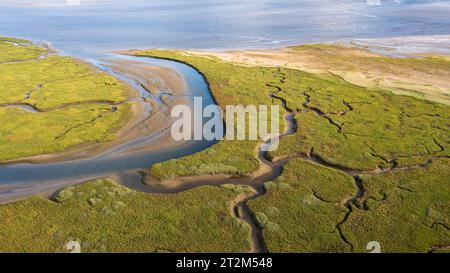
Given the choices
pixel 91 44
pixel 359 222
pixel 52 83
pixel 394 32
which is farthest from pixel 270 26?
pixel 359 222

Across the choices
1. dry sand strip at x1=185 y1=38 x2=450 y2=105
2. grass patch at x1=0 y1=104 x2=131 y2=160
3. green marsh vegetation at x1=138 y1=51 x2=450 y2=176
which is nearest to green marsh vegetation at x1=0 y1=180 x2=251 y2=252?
green marsh vegetation at x1=138 y1=51 x2=450 y2=176

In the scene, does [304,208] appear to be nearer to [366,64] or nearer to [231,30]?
[366,64]

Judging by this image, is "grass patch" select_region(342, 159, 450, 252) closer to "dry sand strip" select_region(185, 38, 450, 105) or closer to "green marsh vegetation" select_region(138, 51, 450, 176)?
"green marsh vegetation" select_region(138, 51, 450, 176)

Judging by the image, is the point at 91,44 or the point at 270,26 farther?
the point at 270,26

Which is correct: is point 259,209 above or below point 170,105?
below

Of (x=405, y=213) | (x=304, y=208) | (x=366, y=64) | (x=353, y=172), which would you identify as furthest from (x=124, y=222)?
(x=366, y=64)
